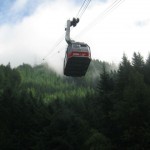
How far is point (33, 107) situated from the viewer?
65.3 metres

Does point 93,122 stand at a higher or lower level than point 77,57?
lower

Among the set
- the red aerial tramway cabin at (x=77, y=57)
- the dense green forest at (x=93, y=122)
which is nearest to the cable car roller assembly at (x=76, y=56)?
the red aerial tramway cabin at (x=77, y=57)

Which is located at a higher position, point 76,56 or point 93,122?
point 76,56

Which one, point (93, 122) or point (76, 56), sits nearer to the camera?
point (76, 56)

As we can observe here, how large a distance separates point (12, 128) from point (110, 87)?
1847 cm

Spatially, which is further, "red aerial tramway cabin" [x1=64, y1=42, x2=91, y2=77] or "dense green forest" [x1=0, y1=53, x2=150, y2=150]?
"dense green forest" [x1=0, y1=53, x2=150, y2=150]

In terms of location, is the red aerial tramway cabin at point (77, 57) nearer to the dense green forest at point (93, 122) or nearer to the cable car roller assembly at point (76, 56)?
the cable car roller assembly at point (76, 56)

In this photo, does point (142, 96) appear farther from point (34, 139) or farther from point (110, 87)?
point (34, 139)

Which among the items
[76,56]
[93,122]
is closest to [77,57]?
[76,56]

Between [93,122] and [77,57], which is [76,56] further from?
[93,122]

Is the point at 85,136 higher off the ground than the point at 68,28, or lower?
lower

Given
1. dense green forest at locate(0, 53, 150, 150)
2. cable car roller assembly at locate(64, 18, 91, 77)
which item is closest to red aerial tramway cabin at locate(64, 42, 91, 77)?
cable car roller assembly at locate(64, 18, 91, 77)

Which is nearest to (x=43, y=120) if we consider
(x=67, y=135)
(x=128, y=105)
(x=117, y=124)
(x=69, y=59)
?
(x=67, y=135)

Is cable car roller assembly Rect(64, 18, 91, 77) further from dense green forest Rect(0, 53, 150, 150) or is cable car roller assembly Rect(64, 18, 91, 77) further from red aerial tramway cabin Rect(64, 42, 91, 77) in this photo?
dense green forest Rect(0, 53, 150, 150)
